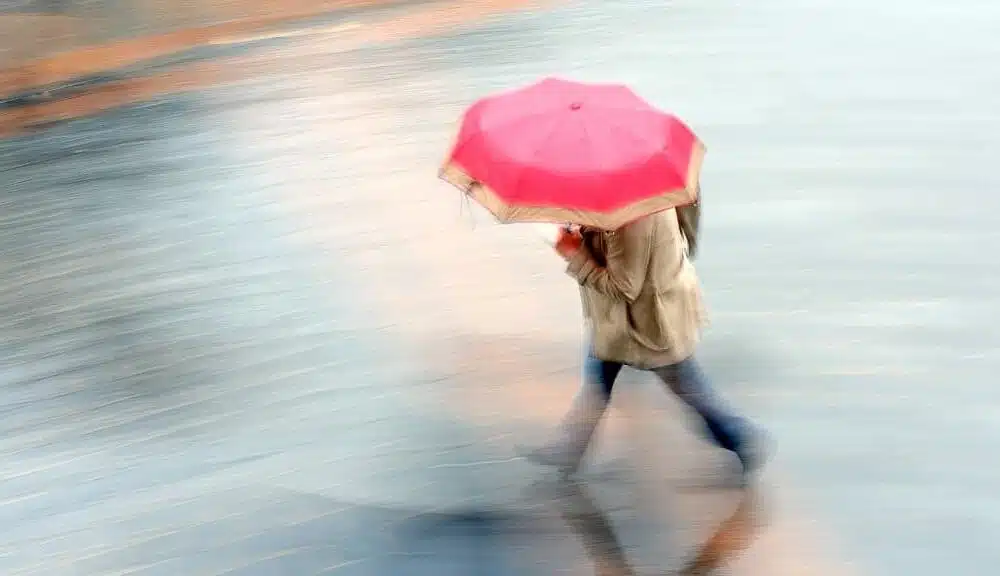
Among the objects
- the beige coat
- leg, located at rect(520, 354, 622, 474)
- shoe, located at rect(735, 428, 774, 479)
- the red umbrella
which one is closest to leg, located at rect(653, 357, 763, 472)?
shoe, located at rect(735, 428, 774, 479)

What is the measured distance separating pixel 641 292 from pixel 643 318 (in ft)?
0.39

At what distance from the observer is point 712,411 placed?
386 centimetres

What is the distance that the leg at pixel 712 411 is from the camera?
3.67m

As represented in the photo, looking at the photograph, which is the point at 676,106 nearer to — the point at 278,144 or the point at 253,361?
the point at 278,144

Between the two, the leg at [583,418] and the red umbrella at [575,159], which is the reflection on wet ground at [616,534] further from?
the red umbrella at [575,159]

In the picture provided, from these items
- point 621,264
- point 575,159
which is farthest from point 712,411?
point 575,159

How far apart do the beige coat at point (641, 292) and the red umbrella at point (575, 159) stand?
9.7 inches

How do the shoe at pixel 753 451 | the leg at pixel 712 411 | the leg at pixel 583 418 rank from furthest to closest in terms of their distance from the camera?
1. the shoe at pixel 753 451
2. the leg at pixel 583 418
3. the leg at pixel 712 411

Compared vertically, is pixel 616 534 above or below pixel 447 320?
below

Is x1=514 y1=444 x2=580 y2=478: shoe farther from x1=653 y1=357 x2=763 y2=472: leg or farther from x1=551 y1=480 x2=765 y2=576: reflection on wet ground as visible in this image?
x1=653 y1=357 x2=763 y2=472: leg

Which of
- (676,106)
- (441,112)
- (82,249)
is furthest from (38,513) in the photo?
(676,106)

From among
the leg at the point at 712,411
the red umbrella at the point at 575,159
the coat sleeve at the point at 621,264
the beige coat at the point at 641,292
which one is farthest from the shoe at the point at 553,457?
the red umbrella at the point at 575,159

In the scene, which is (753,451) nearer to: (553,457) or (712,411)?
(712,411)

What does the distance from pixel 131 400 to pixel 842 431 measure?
10.3 ft
